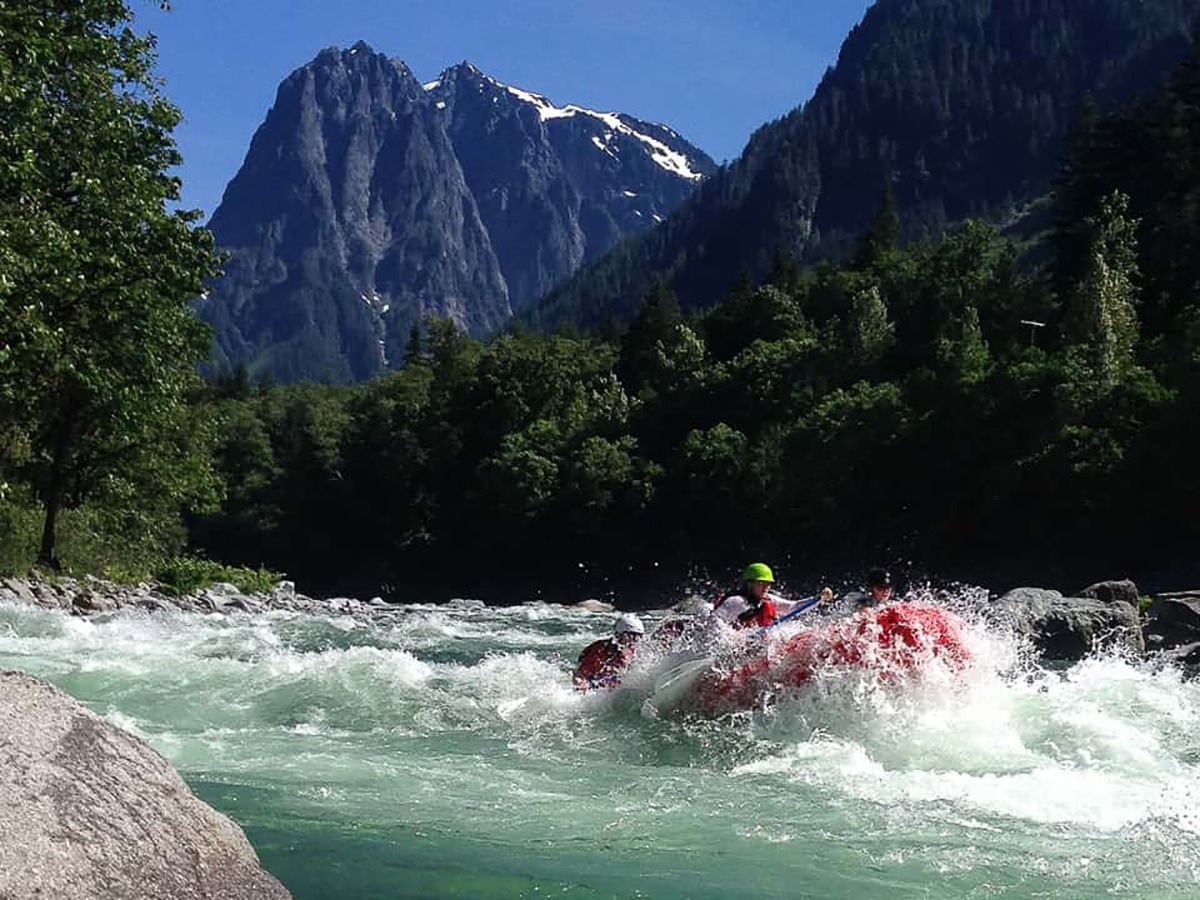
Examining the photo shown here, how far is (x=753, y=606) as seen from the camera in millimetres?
12453

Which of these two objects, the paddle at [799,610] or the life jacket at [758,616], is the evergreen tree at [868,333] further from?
the life jacket at [758,616]

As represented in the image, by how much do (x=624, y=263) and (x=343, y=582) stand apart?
12813 centimetres

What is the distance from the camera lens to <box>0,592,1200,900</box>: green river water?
20.6ft

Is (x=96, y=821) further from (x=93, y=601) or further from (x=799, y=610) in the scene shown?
(x=93, y=601)

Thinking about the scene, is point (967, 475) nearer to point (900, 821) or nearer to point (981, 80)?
point (900, 821)

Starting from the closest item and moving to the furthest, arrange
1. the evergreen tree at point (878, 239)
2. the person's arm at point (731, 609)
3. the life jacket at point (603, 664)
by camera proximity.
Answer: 1. the person's arm at point (731, 609)
2. the life jacket at point (603, 664)
3. the evergreen tree at point (878, 239)

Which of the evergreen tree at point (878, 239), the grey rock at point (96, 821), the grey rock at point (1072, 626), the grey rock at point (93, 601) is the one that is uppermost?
the evergreen tree at point (878, 239)

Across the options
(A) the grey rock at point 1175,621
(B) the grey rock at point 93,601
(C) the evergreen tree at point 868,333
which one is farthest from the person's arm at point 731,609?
(C) the evergreen tree at point 868,333

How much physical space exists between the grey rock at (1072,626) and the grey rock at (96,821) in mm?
14386

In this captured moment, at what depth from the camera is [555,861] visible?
21.3 ft

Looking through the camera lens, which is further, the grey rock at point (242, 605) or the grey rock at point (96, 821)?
the grey rock at point (242, 605)

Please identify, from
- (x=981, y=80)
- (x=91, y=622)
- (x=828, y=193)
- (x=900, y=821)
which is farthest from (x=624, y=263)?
(x=900, y=821)

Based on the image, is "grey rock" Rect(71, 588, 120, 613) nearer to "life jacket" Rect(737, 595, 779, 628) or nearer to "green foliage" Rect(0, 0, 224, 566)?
"green foliage" Rect(0, 0, 224, 566)

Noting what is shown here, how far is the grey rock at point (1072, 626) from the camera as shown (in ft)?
57.2
